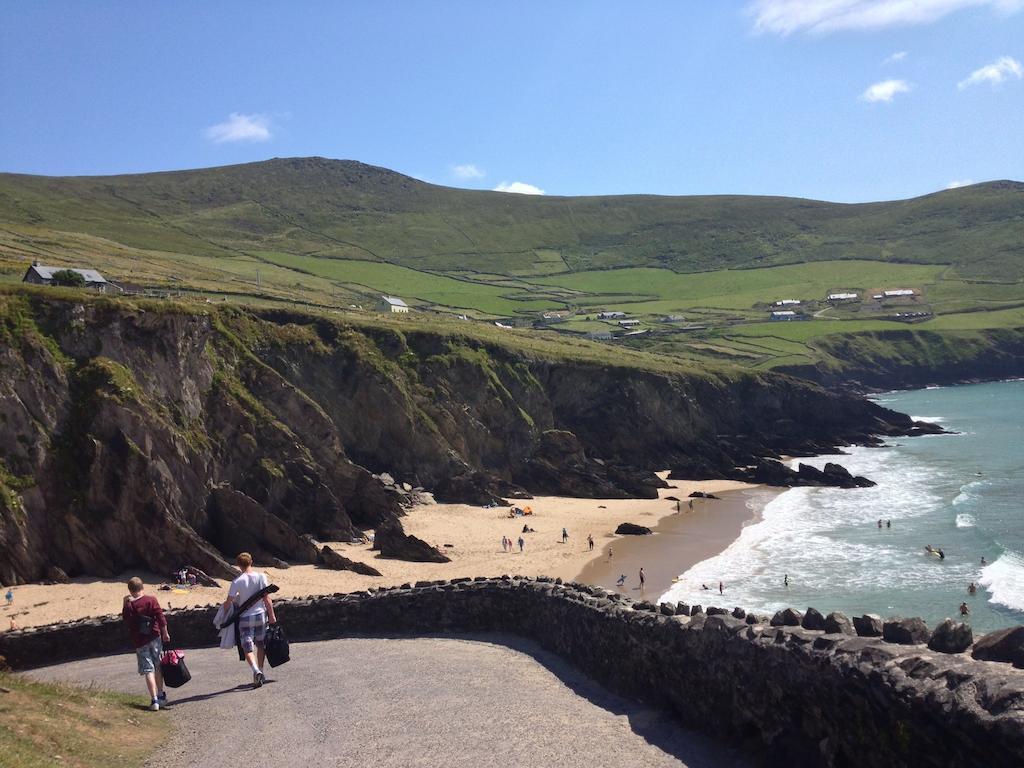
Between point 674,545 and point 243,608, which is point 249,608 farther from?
point 674,545

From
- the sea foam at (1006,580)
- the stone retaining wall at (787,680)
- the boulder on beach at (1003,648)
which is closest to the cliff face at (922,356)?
the sea foam at (1006,580)

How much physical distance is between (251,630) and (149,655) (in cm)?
159

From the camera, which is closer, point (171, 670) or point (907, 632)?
point (907, 632)

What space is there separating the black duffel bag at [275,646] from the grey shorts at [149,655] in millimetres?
1638

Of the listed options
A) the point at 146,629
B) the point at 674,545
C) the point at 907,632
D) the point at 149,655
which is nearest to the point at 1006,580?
the point at 674,545

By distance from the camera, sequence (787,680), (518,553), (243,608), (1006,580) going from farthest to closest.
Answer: (518,553) → (1006,580) → (243,608) → (787,680)

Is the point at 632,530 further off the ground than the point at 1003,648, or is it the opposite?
the point at 1003,648

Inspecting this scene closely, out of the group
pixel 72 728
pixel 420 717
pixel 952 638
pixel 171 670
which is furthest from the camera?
pixel 171 670

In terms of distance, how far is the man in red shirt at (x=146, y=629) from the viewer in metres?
13.7

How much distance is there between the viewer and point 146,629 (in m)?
13.7

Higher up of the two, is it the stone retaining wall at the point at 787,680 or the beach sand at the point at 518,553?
the stone retaining wall at the point at 787,680

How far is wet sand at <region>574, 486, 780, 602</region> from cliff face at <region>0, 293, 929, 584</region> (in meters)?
7.52

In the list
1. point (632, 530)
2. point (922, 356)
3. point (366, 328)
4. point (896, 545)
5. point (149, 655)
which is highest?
point (366, 328)

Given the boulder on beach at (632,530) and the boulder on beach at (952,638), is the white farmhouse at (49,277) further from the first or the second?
the boulder on beach at (952,638)
